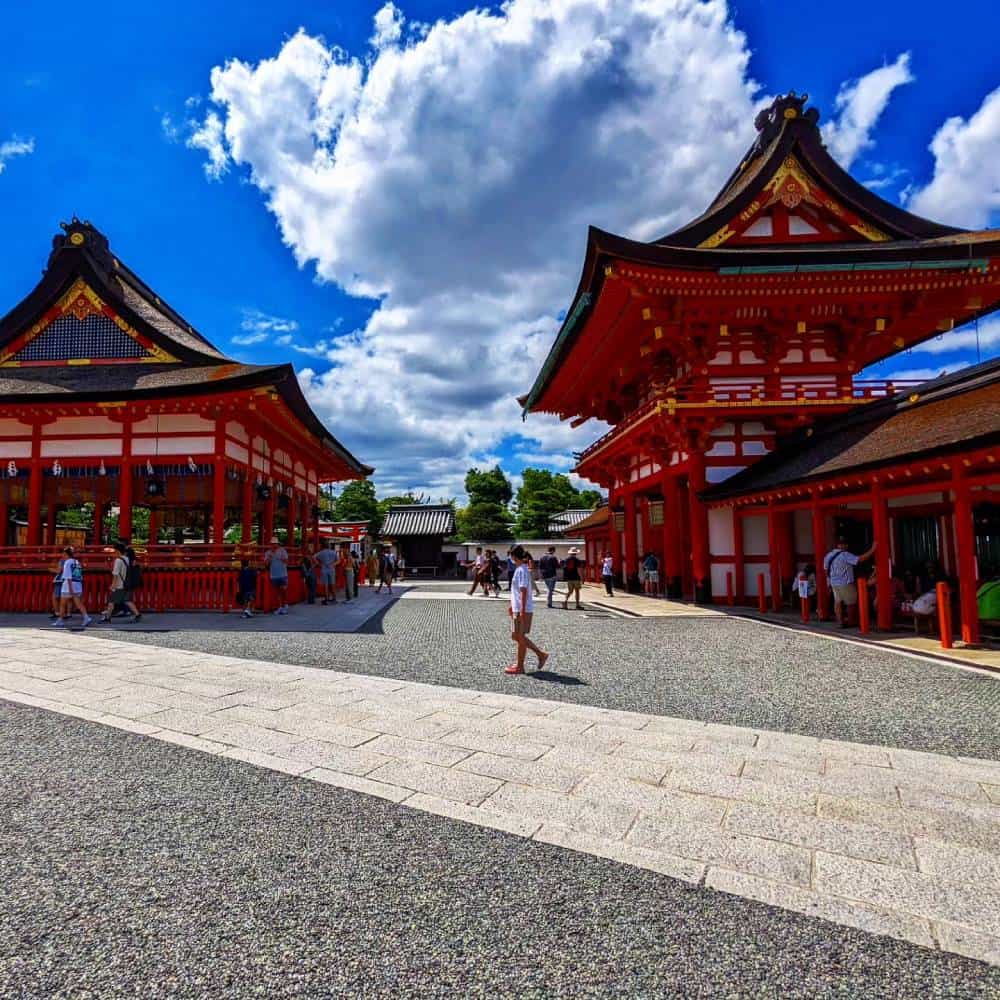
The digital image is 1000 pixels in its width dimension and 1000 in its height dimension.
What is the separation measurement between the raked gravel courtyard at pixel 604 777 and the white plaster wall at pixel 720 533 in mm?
6843

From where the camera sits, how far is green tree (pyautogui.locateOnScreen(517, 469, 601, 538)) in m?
51.4

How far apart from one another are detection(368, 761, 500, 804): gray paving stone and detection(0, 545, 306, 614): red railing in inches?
400

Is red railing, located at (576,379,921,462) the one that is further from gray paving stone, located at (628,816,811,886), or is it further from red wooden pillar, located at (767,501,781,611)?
gray paving stone, located at (628,816,811,886)

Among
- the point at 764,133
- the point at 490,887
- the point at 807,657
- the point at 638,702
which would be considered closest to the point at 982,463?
the point at 807,657

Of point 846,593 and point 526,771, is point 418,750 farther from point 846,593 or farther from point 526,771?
point 846,593

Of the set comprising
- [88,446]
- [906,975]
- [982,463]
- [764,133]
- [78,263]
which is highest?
[764,133]

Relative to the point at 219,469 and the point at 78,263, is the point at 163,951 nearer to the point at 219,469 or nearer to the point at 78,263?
the point at 219,469

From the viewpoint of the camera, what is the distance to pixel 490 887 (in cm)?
260

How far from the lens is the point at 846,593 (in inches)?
391

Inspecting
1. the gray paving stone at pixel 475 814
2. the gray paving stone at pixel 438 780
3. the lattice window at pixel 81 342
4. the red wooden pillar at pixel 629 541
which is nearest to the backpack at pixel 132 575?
the lattice window at pixel 81 342

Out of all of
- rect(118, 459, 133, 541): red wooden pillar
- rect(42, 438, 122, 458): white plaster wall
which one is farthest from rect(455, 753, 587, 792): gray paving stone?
rect(42, 438, 122, 458): white plaster wall

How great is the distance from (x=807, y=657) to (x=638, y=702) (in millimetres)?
3286

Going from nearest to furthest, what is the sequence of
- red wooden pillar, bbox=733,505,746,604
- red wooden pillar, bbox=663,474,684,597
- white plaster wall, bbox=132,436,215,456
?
white plaster wall, bbox=132,436,215,456
red wooden pillar, bbox=733,505,746,604
red wooden pillar, bbox=663,474,684,597

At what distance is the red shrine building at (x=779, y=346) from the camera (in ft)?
39.5
